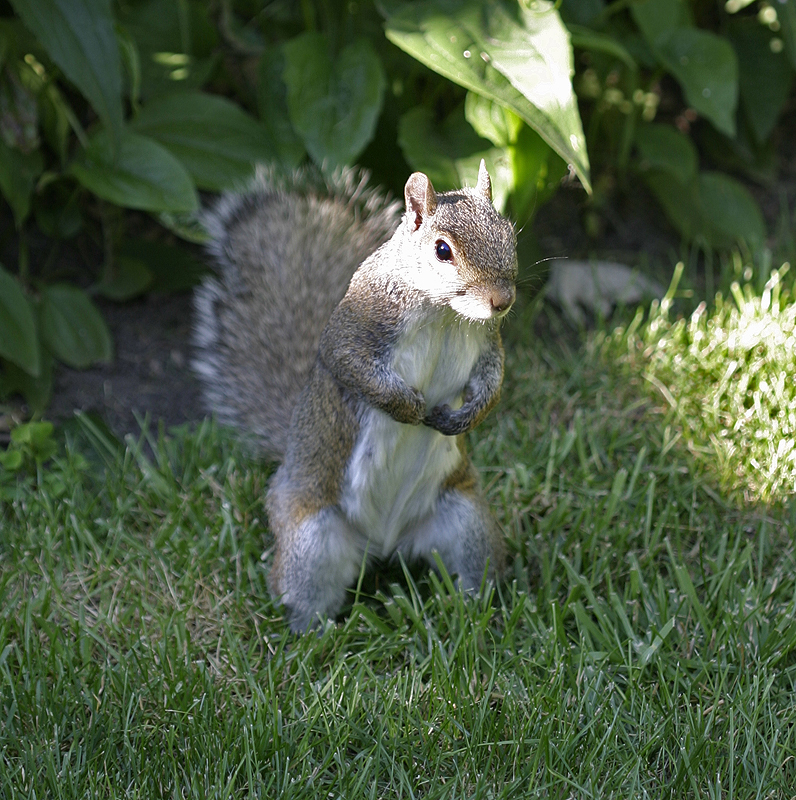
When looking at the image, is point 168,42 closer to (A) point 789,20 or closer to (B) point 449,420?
(B) point 449,420

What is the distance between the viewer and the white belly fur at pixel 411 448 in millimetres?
1713

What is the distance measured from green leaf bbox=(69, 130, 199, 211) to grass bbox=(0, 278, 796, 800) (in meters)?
0.62

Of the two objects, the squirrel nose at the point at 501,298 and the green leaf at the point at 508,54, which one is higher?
the green leaf at the point at 508,54

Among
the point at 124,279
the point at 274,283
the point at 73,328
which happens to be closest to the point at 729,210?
the point at 274,283

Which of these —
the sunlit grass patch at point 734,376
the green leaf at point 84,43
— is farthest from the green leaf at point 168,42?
the sunlit grass patch at point 734,376

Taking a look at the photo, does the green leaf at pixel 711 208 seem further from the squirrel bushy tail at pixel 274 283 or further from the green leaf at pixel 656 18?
the squirrel bushy tail at pixel 274 283

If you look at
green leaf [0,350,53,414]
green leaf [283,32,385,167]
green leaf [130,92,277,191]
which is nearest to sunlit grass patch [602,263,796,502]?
green leaf [283,32,385,167]

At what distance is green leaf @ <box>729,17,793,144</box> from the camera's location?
10.7 feet

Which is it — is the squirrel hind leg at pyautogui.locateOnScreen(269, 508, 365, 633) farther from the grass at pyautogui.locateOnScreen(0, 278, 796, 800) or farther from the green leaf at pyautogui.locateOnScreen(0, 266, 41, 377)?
the green leaf at pyautogui.locateOnScreen(0, 266, 41, 377)

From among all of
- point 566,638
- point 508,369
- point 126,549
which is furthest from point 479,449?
point 126,549

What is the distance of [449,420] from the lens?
1.75 m

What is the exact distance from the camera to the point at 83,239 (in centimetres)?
315

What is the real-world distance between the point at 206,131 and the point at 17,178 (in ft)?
1.84

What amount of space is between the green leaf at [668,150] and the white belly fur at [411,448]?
5.27 feet
